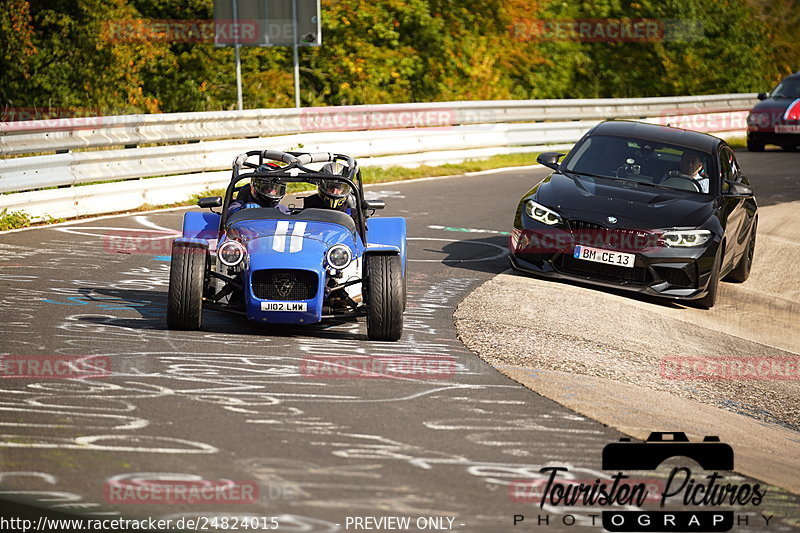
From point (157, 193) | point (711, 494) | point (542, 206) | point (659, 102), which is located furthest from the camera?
point (659, 102)

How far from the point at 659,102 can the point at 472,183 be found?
915cm

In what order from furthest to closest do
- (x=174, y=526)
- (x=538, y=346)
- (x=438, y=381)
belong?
(x=538, y=346)
(x=438, y=381)
(x=174, y=526)

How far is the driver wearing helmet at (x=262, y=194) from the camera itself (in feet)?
30.1

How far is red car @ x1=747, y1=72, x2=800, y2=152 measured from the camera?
24.2 metres

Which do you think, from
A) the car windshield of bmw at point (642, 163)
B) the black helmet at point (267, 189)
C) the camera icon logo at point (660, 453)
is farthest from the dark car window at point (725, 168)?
the camera icon logo at point (660, 453)

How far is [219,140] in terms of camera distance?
16.1 metres

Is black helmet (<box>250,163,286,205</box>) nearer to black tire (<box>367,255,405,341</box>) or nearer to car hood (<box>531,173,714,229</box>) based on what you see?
black tire (<box>367,255,405,341</box>)

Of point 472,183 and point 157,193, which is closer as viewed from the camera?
point 157,193

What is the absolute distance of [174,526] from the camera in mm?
4711

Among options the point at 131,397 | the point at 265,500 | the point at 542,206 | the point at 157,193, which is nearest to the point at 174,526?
the point at 265,500

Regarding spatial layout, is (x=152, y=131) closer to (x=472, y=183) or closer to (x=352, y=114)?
(x=352, y=114)

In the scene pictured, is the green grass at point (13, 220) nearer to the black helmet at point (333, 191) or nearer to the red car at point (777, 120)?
the black helmet at point (333, 191)

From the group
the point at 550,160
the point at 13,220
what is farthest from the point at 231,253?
the point at 13,220

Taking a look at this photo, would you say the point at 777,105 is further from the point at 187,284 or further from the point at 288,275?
the point at 187,284
